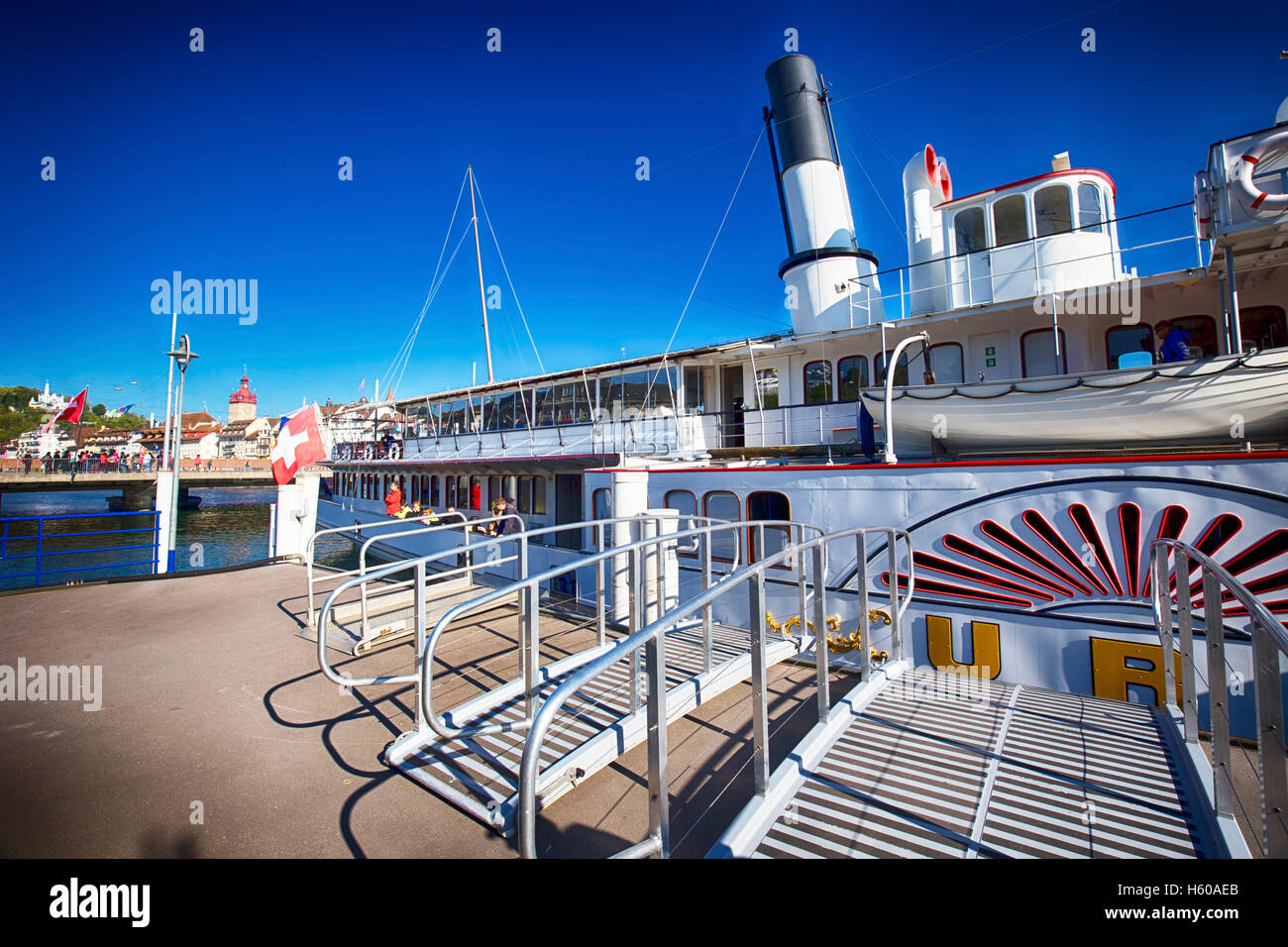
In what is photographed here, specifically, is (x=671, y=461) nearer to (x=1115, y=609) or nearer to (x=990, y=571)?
(x=990, y=571)

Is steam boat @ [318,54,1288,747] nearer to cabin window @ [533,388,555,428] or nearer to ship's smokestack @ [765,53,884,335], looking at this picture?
ship's smokestack @ [765,53,884,335]

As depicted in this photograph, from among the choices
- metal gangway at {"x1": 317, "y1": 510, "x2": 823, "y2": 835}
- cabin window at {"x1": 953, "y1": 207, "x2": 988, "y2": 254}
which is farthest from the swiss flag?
cabin window at {"x1": 953, "y1": 207, "x2": 988, "y2": 254}

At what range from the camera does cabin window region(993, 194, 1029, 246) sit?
35.4ft

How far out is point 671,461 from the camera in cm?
1298

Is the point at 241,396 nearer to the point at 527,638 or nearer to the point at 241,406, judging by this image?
the point at 241,406

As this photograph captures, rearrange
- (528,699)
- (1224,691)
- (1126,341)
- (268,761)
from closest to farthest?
(1224,691)
(528,699)
(268,761)
(1126,341)

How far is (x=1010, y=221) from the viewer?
10977mm

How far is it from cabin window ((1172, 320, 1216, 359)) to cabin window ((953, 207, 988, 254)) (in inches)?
132

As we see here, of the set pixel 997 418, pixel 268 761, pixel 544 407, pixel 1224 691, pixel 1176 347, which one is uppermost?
pixel 544 407

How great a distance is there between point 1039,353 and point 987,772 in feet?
31.5

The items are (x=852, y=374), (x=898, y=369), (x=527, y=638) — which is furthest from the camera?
(x=852, y=374)

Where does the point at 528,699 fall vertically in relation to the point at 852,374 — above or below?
below

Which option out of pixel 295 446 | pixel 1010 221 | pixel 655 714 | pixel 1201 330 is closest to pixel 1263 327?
pixel 1201 330
